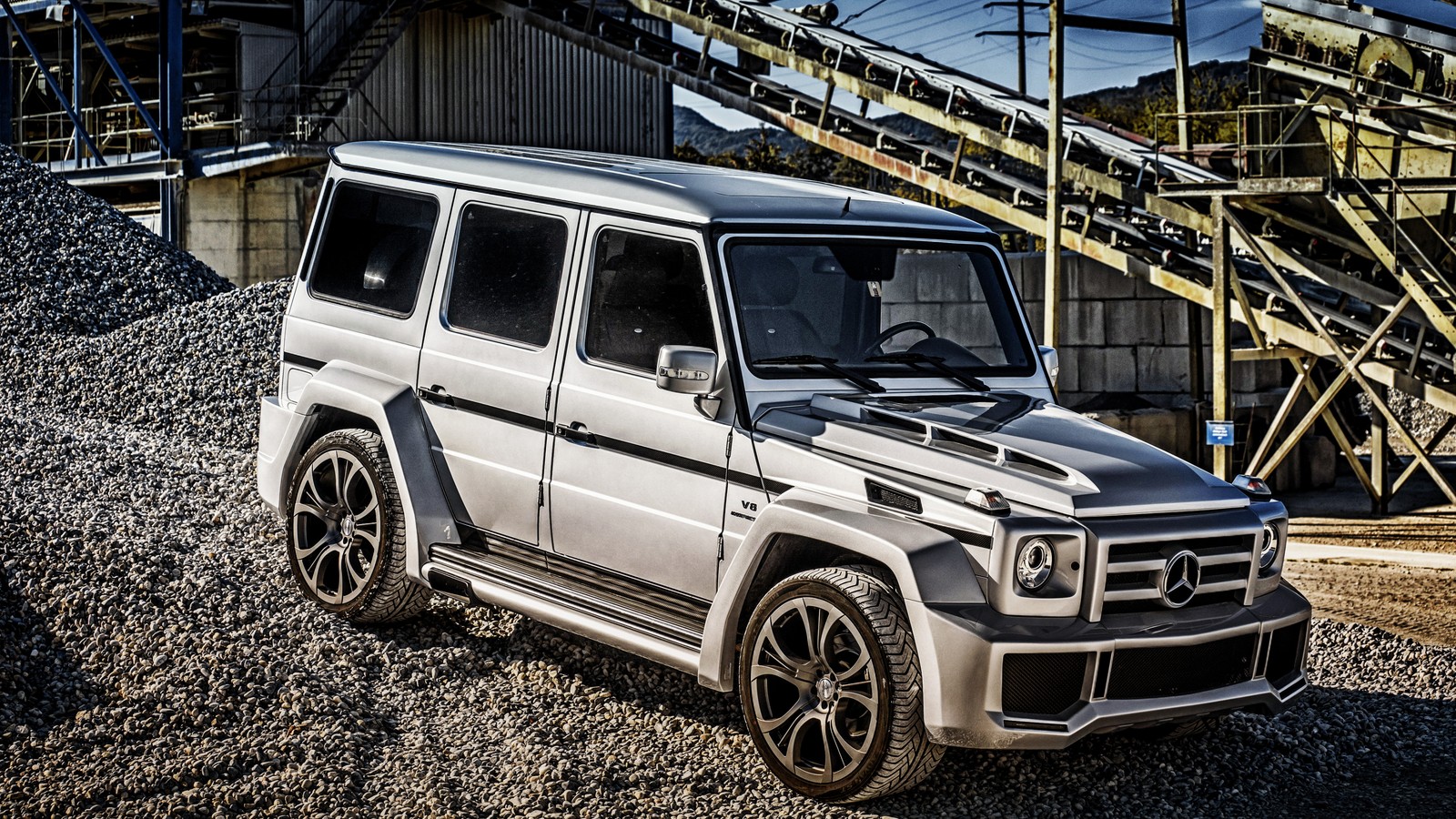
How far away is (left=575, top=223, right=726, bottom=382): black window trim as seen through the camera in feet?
20.3

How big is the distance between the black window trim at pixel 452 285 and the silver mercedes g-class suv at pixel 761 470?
2 cm

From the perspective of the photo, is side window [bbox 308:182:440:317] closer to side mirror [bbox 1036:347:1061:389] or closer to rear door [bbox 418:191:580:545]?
rear door [bbox 418:191:580:545]

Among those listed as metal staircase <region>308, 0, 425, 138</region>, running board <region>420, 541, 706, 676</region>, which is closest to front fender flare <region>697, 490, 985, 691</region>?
running board <region>420, 541, 706, 676</region>

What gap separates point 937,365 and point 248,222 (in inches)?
979

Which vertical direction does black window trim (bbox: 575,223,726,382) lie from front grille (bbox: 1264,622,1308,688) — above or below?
above

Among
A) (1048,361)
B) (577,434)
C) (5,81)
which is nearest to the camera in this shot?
(577,434)

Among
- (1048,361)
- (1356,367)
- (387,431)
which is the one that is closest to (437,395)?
(387,431)

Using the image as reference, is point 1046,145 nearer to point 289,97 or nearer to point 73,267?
point 73,267

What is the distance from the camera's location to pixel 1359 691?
767 cm

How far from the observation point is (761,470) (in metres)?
5.86

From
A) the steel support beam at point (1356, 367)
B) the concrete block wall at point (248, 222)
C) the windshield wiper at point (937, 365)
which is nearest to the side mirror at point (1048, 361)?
the windshield wiper at point (937, 365)

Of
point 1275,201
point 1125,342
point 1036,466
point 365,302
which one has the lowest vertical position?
point 1036,466

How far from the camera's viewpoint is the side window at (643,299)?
6.29m

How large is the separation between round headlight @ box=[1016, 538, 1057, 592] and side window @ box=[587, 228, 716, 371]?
1.64 meters
